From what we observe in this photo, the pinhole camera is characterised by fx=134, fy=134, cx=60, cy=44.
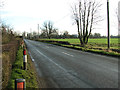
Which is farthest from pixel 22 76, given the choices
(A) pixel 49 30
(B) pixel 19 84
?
(A) pixel 49 30

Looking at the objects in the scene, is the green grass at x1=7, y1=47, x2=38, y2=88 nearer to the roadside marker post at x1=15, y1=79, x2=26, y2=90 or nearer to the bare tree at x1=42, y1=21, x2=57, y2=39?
the roadside marker post at x1=15, y1=79, x2=26, y2=90

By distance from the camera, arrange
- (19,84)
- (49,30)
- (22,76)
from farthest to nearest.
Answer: (49,30) < (22,76) < (19,84)

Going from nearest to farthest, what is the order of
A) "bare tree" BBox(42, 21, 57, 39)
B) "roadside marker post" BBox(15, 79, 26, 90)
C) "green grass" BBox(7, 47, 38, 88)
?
"roadside marker post" BBox(15, 79, 26, 90) < "green grass" BBox(7, 47, 38, 88) < "bare tree" BBox(42, 21, 57, 39)

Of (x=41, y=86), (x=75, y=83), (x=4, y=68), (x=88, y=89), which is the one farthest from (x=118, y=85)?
(x=4, y=68)

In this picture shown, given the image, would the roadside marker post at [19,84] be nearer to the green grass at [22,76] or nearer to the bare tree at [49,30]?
the green grass at [22,76]

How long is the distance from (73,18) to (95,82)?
2751cm

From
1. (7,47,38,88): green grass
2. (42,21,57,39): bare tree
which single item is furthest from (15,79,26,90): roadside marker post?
(42,21,57,39): bare tree

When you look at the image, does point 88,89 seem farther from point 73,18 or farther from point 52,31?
point 52,31

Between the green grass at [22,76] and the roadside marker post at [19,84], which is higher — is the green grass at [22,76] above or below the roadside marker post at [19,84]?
below

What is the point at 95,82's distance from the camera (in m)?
5.12

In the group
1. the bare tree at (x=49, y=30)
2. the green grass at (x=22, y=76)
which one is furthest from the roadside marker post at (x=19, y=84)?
the bare tree at (x=49, y=30)

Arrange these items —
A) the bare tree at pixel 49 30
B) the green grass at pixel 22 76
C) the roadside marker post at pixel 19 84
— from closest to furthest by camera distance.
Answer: the roadside marker post at pixel 19 84 < the green grass at pixel 22 76 < the bare tree at pixel 49 30

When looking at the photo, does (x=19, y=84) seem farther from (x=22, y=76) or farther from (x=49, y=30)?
(x=49, y=30)

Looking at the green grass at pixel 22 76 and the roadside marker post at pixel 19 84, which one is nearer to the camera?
the roadside marker post at pixel 19 84
